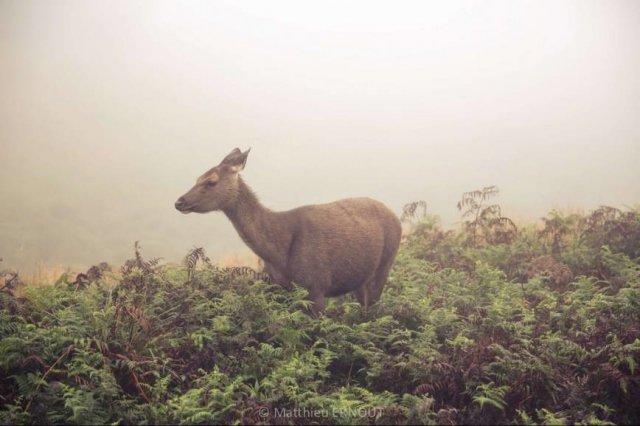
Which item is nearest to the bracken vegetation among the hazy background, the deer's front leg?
the deer's front leg

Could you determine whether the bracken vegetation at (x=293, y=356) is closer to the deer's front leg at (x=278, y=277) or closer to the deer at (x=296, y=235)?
the deer's front leg at (x=278, y=277)

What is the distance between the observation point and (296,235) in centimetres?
824

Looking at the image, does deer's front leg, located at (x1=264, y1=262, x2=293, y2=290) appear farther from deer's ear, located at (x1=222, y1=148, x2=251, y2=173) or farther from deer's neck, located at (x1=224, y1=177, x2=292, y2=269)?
deer's ear, located at (x1=222, y1=148, x2=251, y2=173)

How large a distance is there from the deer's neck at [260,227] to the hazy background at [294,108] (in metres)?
6.48

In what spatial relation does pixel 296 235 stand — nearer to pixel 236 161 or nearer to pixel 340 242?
pixel 340 242

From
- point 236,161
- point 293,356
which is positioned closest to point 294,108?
point 236,161

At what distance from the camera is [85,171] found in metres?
28.1

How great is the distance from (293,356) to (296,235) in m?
2.46

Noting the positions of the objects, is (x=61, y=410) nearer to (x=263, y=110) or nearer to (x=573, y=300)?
(x=573, y=300)

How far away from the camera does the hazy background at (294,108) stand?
2391 centimetres

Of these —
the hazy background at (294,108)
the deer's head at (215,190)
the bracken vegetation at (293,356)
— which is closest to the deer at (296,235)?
the deer's head at (215,190)

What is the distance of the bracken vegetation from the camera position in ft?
17.4

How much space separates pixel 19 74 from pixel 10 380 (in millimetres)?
31819

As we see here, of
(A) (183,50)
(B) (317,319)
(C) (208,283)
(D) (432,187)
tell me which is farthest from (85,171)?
(A) (183,50)
